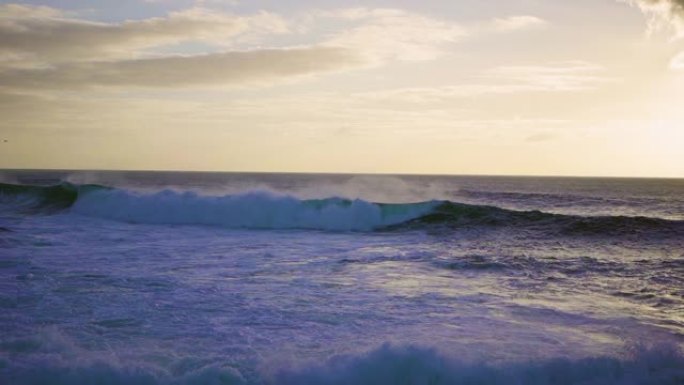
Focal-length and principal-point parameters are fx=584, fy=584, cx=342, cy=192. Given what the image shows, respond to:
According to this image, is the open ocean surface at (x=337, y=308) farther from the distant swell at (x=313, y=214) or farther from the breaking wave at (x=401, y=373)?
the distant swell at (x=313, y=214)

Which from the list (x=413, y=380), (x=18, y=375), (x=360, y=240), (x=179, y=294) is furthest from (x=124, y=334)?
(x=360, y=240)

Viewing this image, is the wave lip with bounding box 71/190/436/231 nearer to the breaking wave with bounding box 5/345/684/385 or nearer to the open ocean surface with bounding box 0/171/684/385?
the open ocean surface with bounding box 0/171/684/385

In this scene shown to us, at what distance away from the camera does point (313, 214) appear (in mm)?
24344

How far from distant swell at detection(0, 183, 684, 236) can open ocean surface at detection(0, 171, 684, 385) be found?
10.5 feet

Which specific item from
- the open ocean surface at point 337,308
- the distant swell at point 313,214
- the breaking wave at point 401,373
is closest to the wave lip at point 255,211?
the distant swell at point 313,214

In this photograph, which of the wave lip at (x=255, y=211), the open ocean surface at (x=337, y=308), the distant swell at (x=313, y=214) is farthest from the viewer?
the wave lip at (x=255, y=211)

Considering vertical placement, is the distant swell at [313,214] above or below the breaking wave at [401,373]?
above

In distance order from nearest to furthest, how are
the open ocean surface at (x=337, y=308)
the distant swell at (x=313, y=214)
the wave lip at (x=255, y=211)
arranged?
the open ocean surface at (x=337, y=308), the distant swell at (x=313, y=214), the wave lip at (x=255, y=211)

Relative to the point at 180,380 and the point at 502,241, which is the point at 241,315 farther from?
the point at 502,241

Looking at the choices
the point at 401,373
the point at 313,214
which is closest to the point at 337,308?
the point at 401,373

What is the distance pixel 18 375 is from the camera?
5.59 meters

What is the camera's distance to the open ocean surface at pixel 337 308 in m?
5.90

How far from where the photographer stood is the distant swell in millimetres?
22156

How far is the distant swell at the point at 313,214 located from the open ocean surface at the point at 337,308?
3195 millimetres
